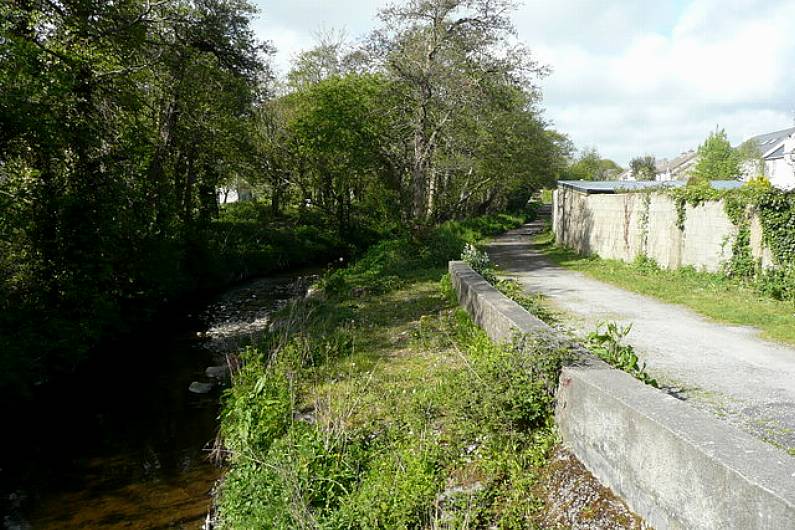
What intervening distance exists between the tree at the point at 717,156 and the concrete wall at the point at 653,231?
38.4 m

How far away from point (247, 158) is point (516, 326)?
2062 cm

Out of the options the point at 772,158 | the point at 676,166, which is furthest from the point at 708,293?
the point at 676,166

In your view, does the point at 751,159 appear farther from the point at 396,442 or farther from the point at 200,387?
the point at 396,442

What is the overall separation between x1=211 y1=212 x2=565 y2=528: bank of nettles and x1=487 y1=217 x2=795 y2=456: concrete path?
168 cm

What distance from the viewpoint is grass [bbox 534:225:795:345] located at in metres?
8.95

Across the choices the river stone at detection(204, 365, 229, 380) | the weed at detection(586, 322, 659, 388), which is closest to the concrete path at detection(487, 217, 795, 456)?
the weed at detection(586, 322, 659, 388)

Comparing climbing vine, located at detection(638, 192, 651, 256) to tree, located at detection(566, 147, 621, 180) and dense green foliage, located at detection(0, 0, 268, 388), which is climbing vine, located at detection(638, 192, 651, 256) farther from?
tree, located at detection(566, 147, 621, 180)

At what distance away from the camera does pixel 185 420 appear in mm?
9266

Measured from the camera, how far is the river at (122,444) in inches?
264

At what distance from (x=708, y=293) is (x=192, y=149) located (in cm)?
1871

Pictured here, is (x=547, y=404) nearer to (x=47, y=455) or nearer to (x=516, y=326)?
(x=516, y=326)

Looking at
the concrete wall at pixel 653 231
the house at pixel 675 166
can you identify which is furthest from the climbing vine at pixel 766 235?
the house at pixel 675 166

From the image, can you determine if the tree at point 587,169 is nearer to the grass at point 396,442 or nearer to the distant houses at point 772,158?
the distant houses at point 772,158

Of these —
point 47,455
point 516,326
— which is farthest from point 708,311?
point 47,455
